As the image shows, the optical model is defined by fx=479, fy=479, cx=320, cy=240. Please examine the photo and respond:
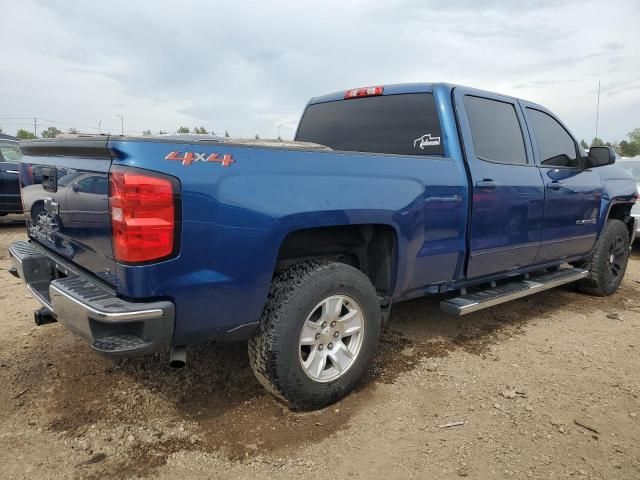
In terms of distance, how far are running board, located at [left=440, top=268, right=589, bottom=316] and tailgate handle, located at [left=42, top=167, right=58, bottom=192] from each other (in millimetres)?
2603

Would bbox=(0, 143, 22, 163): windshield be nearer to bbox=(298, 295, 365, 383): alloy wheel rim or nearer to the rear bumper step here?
the rear bumper step

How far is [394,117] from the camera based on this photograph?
3.71 meters

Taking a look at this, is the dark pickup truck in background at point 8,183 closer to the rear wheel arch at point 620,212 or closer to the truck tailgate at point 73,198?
the truck tailgate at point 73,198

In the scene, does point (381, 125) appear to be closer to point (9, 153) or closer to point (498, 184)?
point (498, 184)

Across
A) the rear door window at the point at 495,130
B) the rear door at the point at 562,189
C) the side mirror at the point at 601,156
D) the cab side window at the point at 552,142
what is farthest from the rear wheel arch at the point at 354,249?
the side mirror at the point at 601,156

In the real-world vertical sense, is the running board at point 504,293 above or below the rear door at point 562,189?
below

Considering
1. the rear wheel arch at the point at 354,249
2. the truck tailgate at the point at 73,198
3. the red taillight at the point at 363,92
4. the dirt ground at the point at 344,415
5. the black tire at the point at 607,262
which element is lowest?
the dirt ground at the point at 344,415

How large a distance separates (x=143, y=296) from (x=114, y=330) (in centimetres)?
19

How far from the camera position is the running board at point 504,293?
3.44 metres

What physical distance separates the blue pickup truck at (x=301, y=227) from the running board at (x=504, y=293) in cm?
2

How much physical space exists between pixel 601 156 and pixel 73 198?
4528mm

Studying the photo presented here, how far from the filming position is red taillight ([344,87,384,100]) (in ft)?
12.7

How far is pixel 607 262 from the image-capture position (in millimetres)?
5379

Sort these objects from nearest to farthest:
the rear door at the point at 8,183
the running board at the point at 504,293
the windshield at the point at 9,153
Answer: the running board at the point at 504,293 < the rear door at the point at 8,183 < the windshield at the point at 9,153
